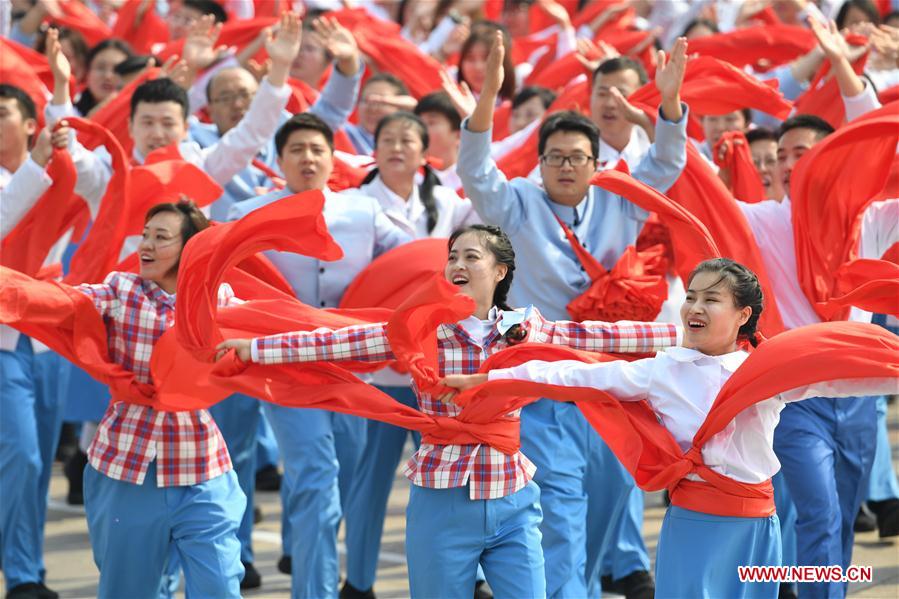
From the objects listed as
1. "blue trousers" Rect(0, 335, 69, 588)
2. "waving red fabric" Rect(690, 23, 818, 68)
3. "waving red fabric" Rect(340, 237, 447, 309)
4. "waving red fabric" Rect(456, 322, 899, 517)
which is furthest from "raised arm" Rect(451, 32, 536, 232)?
"waving red fabric" Rect(690, 23, 818, 68)

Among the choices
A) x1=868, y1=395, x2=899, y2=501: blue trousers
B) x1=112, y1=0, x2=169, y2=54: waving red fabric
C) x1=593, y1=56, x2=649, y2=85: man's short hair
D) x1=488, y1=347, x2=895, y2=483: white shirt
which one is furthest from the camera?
x1=112, y1=0, x2=169, y2=54: waving red fabric

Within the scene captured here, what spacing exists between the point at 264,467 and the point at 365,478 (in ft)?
6.54

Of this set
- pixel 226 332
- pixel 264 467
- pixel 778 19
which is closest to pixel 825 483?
pixel 226 332

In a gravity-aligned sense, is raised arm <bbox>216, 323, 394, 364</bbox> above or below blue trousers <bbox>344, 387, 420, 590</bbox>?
above

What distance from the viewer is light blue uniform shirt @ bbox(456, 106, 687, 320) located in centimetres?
578

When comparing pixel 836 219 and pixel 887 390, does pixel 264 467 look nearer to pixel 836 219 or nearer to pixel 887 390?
pixel 836 219

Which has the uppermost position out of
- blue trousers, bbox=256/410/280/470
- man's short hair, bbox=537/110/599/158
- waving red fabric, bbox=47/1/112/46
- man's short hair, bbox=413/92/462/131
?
waving red fabric, bbox=47/1/112/46

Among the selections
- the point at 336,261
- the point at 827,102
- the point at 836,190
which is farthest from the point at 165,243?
the point at 827,102

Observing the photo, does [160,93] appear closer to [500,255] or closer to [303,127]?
[303,127]

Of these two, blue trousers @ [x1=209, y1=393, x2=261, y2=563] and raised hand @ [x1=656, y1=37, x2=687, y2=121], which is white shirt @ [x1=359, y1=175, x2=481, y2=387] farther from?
raised hand @ [x1=656, y1=37, x2=687, y2=121]

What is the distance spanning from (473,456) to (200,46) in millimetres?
4368

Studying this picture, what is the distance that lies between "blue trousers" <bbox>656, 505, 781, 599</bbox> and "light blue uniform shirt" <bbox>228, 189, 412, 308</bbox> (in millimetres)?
2336

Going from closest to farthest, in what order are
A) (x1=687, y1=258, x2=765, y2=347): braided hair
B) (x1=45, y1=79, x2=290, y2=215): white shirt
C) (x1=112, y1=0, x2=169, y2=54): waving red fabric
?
(x1=687, y1=258, x2=765, y2=347): braided hair < (x1=45, y1=79, x2=290, y2=215): white shirt < (x1=112, y1=0, x2=169, y2=54): waving red fabric

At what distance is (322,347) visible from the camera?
4.82 meters
